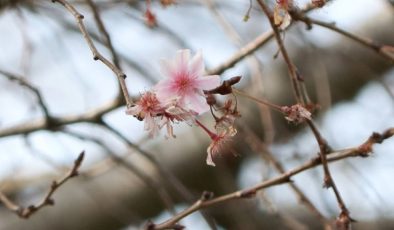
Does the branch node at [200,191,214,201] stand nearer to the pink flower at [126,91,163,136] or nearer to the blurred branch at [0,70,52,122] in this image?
the pink flower at [126,91,163,136]

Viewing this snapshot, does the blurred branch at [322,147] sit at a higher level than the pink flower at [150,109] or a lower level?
higher

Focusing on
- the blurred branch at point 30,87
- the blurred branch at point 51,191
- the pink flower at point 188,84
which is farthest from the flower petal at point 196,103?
the blurred branch at point 30,87

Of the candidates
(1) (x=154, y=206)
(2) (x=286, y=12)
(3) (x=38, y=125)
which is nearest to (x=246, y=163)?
(1) (x=154, y=206)

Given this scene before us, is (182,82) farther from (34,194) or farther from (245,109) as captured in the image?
(34,194)

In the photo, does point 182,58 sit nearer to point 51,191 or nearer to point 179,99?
point 179,99

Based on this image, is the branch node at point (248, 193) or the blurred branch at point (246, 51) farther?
the blurred branch at point (246, 51)

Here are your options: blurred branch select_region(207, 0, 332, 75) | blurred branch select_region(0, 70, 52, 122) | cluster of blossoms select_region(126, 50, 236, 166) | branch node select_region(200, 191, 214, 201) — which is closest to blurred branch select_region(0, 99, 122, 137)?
blurred branch select_region(0, 70, 52, 122)

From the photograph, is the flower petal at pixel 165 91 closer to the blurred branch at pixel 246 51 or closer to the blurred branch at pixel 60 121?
the blurred branch at pixel 246 51
